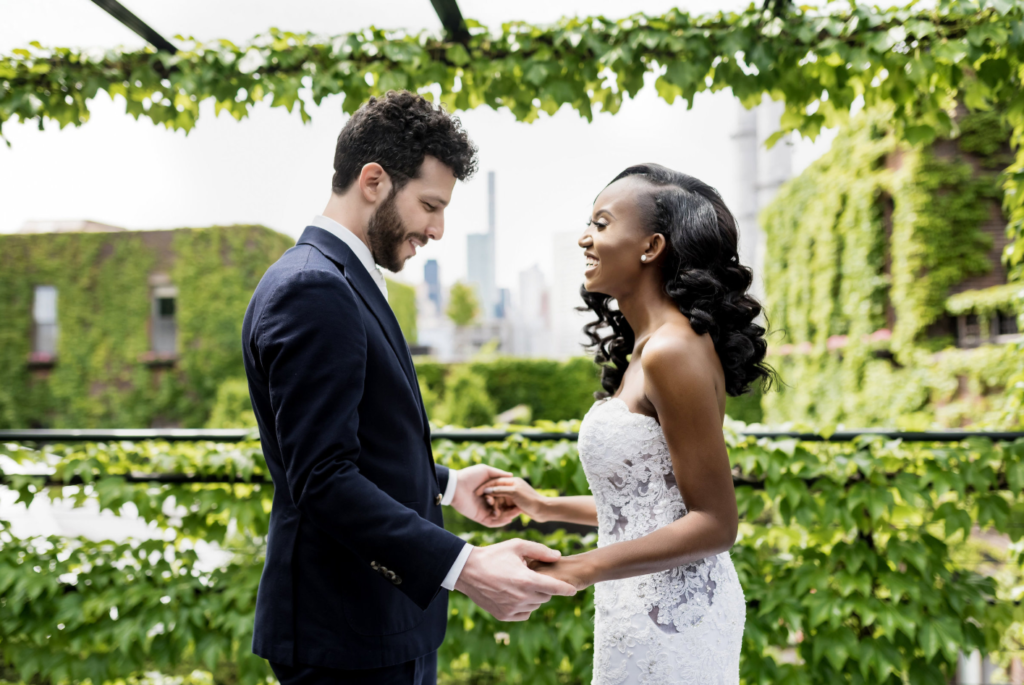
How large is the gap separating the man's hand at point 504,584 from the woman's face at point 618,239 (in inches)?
28.8

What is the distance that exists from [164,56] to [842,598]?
4.00 metres

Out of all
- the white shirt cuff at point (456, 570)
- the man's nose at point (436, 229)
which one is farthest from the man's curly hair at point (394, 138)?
the white shirt cuff at point (456, 570)

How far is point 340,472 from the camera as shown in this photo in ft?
4.36

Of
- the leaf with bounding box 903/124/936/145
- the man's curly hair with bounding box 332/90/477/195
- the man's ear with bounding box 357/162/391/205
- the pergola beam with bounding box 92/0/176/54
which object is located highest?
the pergola beam with bounding box 92/0/176/54

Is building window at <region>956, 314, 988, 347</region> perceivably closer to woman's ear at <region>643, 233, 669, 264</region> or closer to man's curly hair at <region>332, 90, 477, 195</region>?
woman's ear at <region>643, 233, 669, 264</region>

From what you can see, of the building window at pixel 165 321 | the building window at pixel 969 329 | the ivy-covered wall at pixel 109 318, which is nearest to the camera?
the building window at pixel 969 329

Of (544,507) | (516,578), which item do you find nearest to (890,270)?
(544,507)

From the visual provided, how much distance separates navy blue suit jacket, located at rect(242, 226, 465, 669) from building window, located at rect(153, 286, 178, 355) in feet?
83.7

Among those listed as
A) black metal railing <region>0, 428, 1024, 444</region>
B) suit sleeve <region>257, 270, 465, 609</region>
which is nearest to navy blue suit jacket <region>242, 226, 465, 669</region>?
suit sleeve <region>257, 270, 465, 609</region>

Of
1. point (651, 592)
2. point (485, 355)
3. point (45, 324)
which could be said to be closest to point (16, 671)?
point (651, 592)

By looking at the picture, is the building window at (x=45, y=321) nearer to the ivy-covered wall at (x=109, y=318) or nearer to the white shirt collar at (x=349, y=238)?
the ivy-covered wall at (x=109, y=318)

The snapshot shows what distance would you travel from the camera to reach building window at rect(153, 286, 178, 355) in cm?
2462

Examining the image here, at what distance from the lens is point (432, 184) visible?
5.49ft

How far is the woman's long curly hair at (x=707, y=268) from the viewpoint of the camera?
68.2 inches
